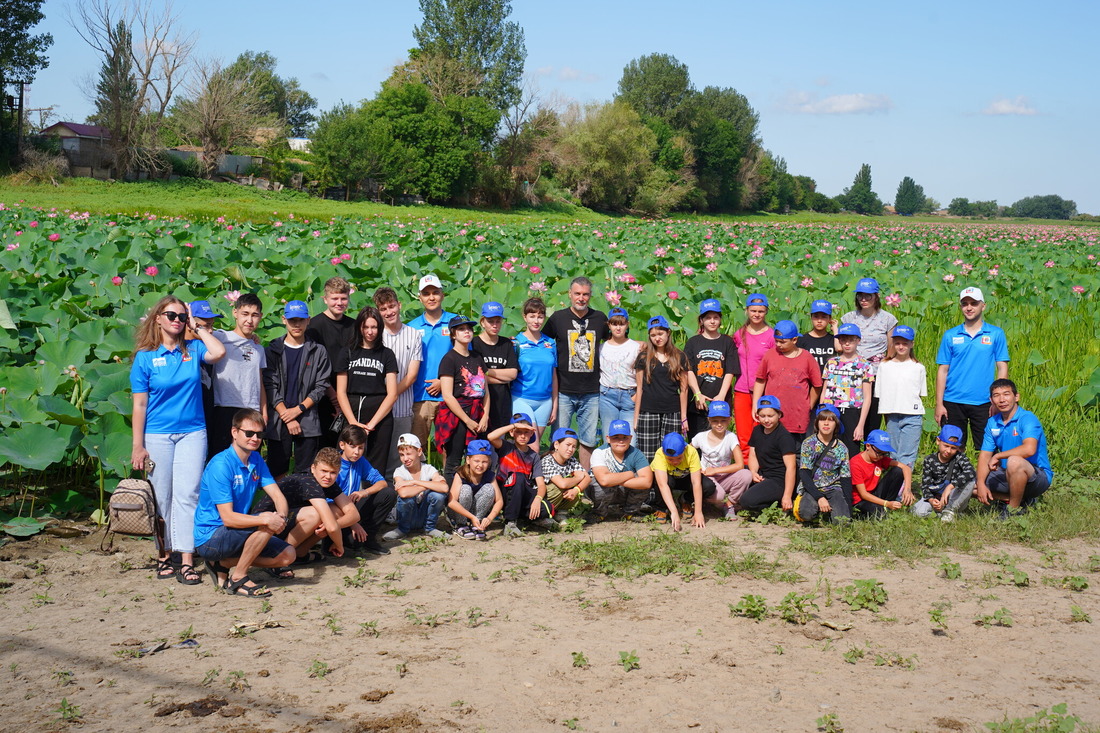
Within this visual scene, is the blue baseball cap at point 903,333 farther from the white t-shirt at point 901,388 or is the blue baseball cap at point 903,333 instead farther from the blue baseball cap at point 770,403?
the blue baseball cap at point 770,403

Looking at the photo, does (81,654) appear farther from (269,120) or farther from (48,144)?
(269,120)

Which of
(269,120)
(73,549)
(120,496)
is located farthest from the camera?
(269,120)

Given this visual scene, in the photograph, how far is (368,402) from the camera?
21.4ft

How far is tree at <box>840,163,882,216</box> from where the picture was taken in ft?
423

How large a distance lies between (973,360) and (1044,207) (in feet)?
503

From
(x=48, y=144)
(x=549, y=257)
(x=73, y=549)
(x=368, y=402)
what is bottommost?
(x=73, y=549)

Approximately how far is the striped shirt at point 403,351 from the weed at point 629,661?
2.99 metres

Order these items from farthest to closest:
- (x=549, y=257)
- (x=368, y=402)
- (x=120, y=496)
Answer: (x=549, y=257), (x=368, y=402), (x=120, y=496)

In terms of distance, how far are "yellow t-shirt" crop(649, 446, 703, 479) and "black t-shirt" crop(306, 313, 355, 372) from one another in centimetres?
244

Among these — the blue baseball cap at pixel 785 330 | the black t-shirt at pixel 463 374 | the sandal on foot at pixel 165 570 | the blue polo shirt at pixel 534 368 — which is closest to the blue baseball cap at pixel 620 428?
the blue polo shirt at pixel 534 368

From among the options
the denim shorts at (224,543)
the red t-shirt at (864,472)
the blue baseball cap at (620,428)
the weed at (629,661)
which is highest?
the blue baseball cap at (620,428)

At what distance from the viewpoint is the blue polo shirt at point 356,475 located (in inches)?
238

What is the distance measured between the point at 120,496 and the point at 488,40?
69130 mm

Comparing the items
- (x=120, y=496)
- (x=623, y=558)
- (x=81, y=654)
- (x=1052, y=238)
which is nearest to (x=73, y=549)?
(x=120, y=496)
